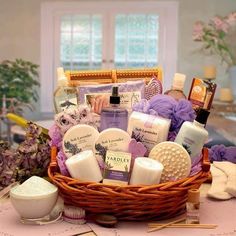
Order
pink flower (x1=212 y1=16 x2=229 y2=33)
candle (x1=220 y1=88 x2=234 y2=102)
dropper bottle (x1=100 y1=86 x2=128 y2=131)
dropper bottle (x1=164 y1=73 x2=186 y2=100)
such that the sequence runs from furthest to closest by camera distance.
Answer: pink flower (x1=212 y1=16 x2=229 y2=33)
candle (x1=220 y1=88 x2=234 y2=102)
dropper bottle (x1=164 y1=73 x2=186 y2=100)
dropper bottle (x1=100 y1=86 x2=128 y2=131)

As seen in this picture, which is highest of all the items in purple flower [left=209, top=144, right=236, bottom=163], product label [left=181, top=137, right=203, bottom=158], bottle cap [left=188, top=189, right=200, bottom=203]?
product label [left=181, top=137, right=203, bottom=158]

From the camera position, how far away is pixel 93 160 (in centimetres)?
76

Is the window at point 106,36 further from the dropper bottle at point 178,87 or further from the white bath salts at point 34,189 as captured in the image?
the white bath salts at point 34,189

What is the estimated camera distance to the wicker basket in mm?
724

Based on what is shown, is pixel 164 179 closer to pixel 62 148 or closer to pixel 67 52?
pixel 62 148

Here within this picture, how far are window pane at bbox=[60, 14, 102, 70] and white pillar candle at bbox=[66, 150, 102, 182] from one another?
3.02 metres

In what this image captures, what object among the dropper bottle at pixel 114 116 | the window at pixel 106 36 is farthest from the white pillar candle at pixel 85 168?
the window at pixel 106 36

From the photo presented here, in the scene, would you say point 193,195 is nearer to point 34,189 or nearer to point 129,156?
point 129,156

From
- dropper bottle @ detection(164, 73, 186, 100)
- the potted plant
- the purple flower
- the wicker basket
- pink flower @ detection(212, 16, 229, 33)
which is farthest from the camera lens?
the potted plant

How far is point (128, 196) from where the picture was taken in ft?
2.37

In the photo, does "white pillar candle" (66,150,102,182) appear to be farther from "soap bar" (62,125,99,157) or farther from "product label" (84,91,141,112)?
"product label" (84,91,141,112)

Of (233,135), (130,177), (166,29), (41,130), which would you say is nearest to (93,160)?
(130,177)

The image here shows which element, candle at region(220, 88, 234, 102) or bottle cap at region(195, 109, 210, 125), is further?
candle at region(220, 88, 234, 102)

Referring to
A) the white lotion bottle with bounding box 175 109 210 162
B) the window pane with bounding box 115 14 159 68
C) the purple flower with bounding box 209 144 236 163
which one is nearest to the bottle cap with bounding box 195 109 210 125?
the white lotion bottle with bounding box 175 109 210 162
